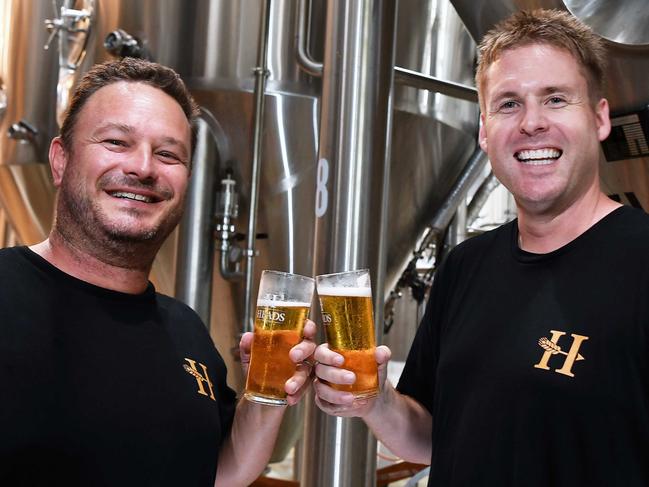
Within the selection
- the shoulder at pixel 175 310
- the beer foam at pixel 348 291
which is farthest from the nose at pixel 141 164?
the beer foam at pixel 348 291

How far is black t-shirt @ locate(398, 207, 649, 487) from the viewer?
112 centimetres

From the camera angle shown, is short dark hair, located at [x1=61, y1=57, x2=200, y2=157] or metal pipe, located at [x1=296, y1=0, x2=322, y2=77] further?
metal pipe, located at [x1=296, y1=0, x2=322, y2=77]

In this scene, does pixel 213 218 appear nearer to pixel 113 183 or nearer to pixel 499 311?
pixel 113 183

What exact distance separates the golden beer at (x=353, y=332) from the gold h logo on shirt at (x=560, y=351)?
261 mm

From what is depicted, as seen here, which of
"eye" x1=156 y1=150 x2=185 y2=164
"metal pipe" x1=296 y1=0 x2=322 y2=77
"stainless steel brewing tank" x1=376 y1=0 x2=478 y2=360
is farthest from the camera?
"stainless steel brewing tank" x1=376 y1=0 x2=478 y2=360

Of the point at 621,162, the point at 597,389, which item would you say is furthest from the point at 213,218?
the point at 597,389

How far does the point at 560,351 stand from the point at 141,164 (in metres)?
0.73

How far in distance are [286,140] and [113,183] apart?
1496 mm

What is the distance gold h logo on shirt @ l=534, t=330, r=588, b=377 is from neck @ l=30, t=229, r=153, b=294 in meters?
0.67

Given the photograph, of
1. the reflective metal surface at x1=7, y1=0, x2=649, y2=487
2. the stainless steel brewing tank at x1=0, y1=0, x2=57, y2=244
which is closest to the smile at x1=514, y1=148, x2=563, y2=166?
the reflective metal surface at x1=7, y1=0, x2=649, y2=487

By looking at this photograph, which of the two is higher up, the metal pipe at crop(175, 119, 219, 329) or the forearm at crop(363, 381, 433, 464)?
the metal pipe at crop(175, 119, 219, 329)

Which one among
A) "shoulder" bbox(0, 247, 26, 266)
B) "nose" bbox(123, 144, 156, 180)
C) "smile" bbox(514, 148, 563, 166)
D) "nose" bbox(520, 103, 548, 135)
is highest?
"nose" bbox(520, 103, 548, 135)

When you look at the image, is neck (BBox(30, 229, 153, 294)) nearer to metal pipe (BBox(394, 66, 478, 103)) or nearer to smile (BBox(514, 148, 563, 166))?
smile (BBox(514, 148, 563, 166))

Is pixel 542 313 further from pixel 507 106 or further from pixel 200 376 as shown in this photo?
pixel 200 376
